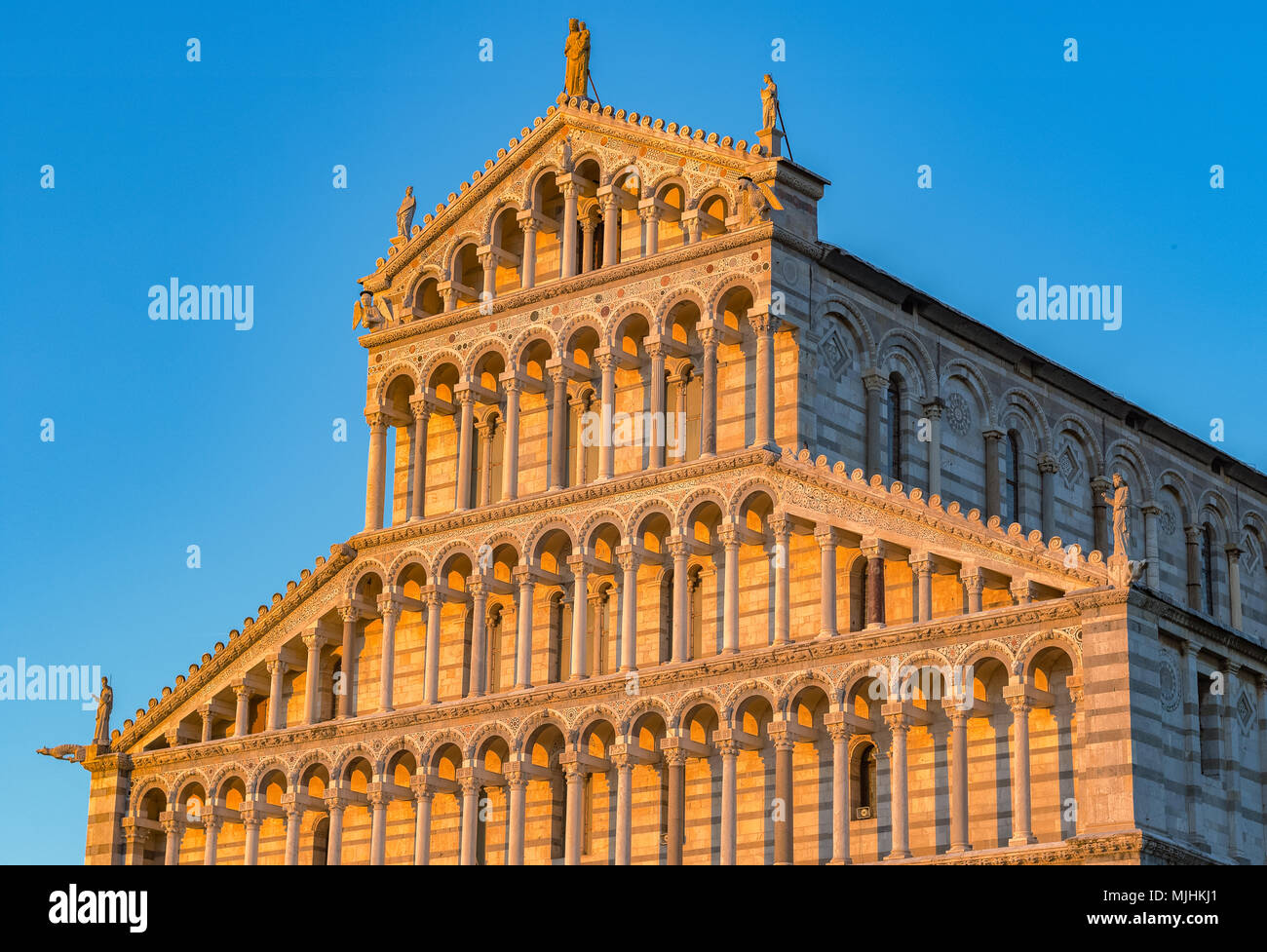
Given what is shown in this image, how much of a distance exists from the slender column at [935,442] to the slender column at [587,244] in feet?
23.1

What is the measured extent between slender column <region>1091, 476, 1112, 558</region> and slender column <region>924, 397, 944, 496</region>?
5.14 m

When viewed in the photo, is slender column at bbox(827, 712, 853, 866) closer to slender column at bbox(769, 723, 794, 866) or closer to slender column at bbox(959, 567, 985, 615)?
slender column at bbox(769, 723, 794, 866)

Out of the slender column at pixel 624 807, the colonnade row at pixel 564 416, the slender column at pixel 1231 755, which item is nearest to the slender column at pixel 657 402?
the colonnade row at pixel 564 416

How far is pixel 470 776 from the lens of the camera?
162 ft

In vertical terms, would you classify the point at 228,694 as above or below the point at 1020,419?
below

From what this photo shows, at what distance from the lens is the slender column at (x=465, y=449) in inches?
2042

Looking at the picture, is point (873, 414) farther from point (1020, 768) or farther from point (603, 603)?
point (1020, 768)

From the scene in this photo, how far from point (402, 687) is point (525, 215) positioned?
9.49 m

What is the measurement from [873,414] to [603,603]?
610cm

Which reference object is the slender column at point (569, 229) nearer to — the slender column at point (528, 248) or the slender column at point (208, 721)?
the slender column at point (528, 248)

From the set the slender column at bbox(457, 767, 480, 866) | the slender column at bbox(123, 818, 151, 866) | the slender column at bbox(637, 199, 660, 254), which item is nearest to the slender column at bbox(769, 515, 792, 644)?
the slender column at bbox(637, 199, 660, 254)

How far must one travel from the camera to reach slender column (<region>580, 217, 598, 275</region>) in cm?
5225
